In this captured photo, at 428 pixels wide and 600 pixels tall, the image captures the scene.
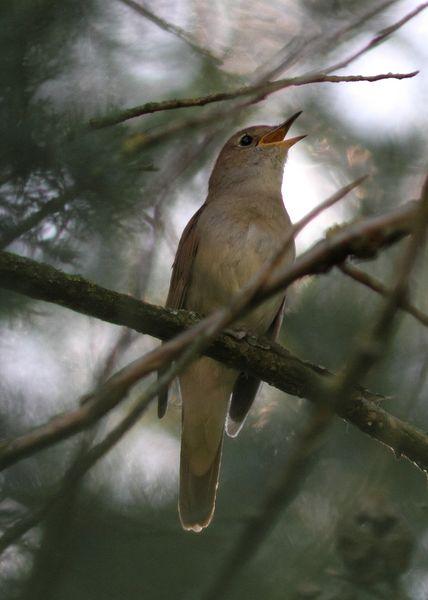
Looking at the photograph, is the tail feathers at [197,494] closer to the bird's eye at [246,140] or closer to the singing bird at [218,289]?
the singing bird at [218,289]

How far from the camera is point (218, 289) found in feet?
18.2

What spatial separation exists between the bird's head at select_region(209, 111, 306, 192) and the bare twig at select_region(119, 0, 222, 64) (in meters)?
1.18

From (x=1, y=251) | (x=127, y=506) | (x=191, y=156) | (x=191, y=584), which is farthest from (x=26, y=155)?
(x=191, y=156)

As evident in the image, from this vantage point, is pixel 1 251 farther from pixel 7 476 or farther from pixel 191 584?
pixel 191 584

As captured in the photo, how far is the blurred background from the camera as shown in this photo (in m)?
3.24

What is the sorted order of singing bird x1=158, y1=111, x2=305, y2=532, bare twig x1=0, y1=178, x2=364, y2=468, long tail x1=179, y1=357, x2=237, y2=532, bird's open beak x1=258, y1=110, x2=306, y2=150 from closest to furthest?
bare twig x1=0, y1=178, x2=364, y2=468, long tail x1=179, y1=357, x2=237, y2=532, singing bird x1=158, y1=111, x2=305, y2=532, bird's open beak x1=258, y1=110, x2=306, y2=150

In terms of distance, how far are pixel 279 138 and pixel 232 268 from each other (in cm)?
142

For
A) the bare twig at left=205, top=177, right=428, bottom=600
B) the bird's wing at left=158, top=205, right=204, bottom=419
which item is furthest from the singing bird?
the bare twig at left=205, top=177, right=428, bottom=600

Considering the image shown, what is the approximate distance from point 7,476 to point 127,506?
1.75 feet

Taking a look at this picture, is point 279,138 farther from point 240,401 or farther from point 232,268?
point 240,401

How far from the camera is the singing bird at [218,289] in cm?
550

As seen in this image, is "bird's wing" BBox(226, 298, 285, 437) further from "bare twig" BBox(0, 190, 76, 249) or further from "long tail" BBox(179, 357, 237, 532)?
"bare twig" BBox(0, 190, 76, 249)

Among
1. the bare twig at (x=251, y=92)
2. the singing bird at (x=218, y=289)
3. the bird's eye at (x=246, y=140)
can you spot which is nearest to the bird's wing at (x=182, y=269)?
the singing bird at (x=218, y=289)

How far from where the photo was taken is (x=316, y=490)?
160 inches
